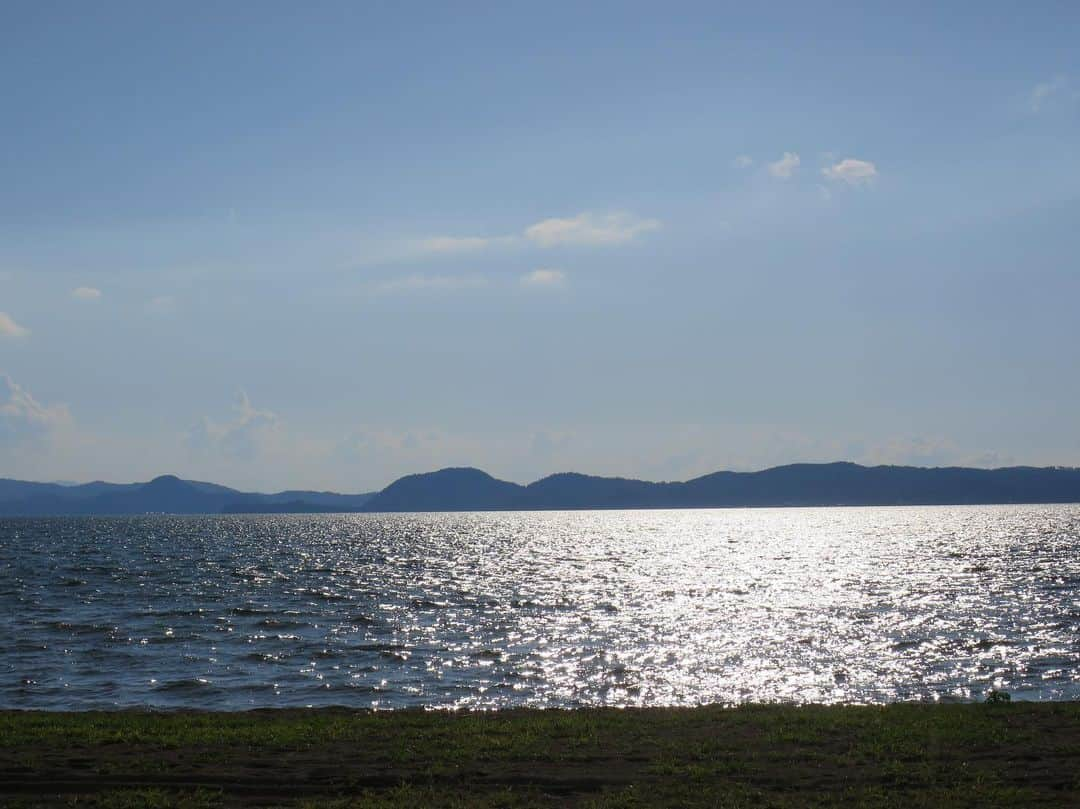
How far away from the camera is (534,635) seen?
1721 inches

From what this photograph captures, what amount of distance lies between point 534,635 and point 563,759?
2542cm

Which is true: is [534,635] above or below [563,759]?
below

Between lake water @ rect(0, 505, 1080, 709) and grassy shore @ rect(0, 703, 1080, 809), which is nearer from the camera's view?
grassy shore @ rect(0, 703, 1080, 809)

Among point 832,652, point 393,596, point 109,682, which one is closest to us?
point 109,682

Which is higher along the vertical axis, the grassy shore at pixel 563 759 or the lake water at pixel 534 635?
the grassy shore at pixel 563 759

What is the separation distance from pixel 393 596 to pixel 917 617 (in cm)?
3340

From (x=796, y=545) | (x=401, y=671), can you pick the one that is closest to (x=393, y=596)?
(x=401, y=671)

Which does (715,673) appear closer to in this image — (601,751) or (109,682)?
(601,751)

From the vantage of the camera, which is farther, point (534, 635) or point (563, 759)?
point (534, 635)

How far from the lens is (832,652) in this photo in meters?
38.0

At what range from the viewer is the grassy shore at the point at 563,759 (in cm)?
1576

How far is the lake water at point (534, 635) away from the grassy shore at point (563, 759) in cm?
619

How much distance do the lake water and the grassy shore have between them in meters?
6.19

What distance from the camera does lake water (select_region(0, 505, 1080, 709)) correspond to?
31.0 metres
